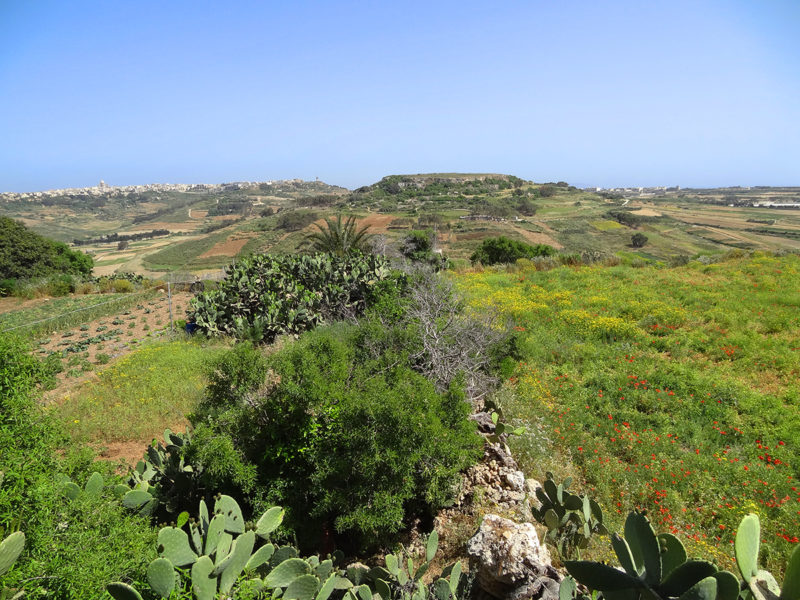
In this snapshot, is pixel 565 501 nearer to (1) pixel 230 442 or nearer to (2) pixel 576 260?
(1) pixel 230 442

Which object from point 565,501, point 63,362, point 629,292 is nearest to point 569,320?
point 629,292

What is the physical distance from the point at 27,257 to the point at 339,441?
2964cm

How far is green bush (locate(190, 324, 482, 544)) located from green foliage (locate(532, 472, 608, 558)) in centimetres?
88

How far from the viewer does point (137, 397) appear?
721 cm

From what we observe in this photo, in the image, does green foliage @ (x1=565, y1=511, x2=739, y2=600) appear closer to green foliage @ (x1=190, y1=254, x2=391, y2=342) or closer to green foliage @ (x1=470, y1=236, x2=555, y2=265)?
green foliage @ (x1=190, y1=254, x2=391, y2=342)

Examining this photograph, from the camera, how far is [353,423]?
369 centimetres

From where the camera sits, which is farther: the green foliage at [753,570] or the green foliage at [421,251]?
the green foliage at [421,251]

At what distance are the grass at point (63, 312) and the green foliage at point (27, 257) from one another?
9.29 m

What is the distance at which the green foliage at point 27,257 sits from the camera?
74.0ft

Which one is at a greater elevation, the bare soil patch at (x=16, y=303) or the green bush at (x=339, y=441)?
the green bush at (x=339, y=441)

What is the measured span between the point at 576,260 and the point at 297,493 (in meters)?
18.1

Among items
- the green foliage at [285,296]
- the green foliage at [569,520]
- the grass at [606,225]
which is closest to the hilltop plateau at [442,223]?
the grass at [606,225]

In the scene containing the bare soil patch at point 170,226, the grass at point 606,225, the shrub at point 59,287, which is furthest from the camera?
the bare soil patch at point 170,226

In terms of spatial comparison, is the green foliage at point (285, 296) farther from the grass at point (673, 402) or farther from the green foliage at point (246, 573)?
the green foliage at point (246, 573)
